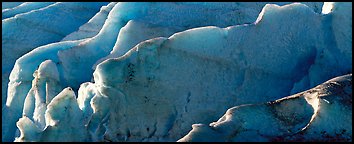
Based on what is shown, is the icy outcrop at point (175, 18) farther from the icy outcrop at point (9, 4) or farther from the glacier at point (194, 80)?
the icy outcrop at point (9, 4)

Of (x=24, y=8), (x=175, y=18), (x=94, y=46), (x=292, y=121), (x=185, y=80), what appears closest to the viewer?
(x=292, y=121)

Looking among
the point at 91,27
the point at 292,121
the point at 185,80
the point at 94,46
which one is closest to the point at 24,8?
the point at 91,27

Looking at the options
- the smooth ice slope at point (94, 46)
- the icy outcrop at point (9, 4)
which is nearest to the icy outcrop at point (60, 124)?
the smooth ice slope at point (94, 46)

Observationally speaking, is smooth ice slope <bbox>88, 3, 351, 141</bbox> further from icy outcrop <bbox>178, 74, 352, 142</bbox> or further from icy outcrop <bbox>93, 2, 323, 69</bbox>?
icy outcrop <bbox>93, 2, 323, 69</bbox>

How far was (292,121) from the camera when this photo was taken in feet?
14.4

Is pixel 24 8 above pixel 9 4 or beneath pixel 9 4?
above

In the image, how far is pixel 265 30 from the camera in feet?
17.4

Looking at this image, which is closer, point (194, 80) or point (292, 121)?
point (292, 121)

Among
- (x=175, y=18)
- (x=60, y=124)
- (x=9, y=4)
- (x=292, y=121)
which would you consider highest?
(x=175, y=18)

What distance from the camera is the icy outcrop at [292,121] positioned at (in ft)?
13.9

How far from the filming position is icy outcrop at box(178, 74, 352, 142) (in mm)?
4230

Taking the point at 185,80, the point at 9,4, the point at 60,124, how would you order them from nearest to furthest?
the point at 60,124 → the point at 185,80 → the point at 9,4

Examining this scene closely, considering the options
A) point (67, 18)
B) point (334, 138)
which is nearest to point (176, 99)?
point (334, 138)

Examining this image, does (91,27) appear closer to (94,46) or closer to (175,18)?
(94,46)
